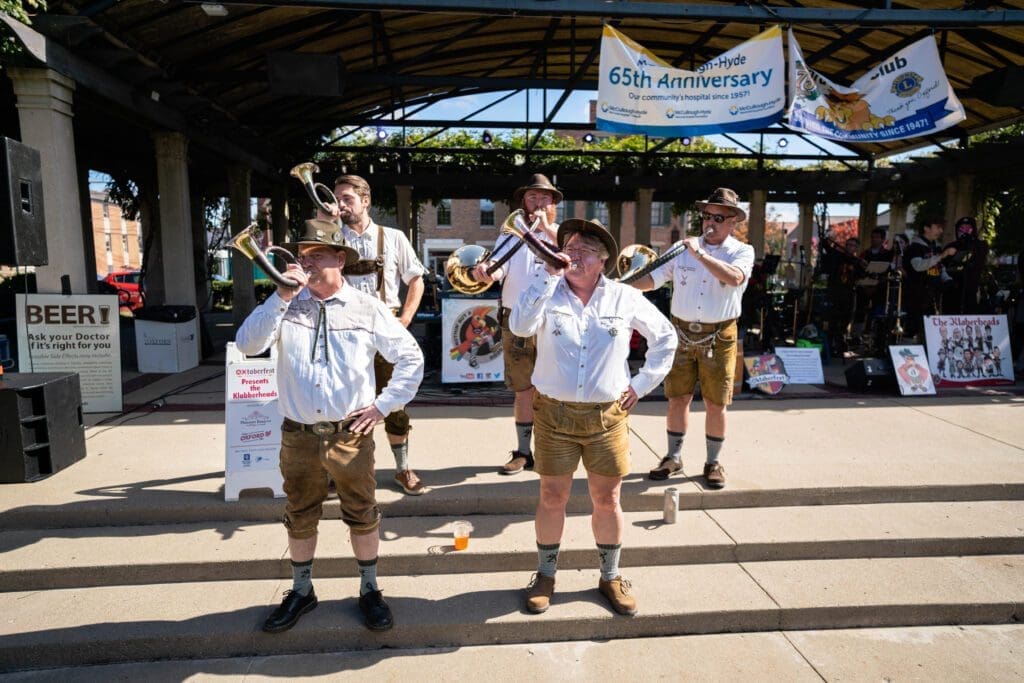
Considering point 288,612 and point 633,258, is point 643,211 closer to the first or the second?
point 633,258

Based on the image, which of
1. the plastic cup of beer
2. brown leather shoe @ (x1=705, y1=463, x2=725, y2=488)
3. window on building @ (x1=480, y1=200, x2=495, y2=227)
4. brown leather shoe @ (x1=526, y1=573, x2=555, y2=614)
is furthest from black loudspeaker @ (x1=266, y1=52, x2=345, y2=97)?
window on building @ (x1=480, y1=200, x2=495, y2=227)

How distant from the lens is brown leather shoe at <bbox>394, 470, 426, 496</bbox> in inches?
162

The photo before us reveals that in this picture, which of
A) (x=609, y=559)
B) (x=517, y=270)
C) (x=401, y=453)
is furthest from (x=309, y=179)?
(x=609, y=559)

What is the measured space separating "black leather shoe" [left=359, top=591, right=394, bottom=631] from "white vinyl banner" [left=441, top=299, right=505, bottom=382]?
4507 millimetres

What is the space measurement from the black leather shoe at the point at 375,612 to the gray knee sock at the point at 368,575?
0.08 ft

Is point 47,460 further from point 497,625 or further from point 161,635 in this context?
point 497,625

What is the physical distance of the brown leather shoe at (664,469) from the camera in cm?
443

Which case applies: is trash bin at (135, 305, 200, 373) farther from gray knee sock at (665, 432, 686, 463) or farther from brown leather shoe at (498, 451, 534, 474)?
gray knee sock at (665, 432, 686, 463)

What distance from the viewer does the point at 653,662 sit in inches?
116

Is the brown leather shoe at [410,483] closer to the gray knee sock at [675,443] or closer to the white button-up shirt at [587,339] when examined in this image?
the white button-up shirt at [587,339]

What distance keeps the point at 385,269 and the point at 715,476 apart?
277cm

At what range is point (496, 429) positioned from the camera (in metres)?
5.80

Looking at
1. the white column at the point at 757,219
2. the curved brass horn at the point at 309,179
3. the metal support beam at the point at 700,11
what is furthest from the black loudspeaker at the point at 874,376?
the white column at the point at 757,219

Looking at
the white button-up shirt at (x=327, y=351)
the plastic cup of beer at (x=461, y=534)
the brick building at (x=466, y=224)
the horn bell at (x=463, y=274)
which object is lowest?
the plastic cup of beer at (x=461, y=534)
